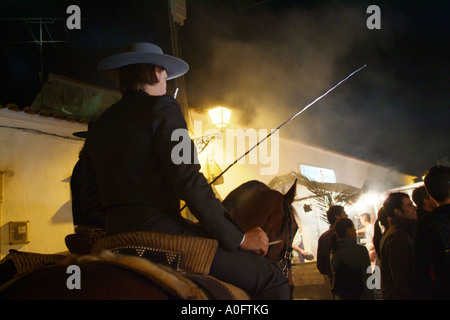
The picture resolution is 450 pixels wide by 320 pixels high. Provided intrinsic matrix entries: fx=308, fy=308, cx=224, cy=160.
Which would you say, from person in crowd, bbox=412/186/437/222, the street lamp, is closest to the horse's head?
person in crowd, bbox=412/186/437/222

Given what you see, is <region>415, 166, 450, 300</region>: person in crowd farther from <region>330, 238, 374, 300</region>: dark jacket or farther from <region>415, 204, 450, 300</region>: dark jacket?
<region>330, 238, 374, 300</region>: dark jacket

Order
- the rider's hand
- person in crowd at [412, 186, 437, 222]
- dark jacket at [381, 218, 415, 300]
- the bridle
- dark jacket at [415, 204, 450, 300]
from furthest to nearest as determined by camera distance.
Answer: person in crowd at [412, 186, 437, 222]
dark jacket at [381, 218, 415, 300]
dark jacket at [415, 204, 450, 300]
the bridle
the rider's hand

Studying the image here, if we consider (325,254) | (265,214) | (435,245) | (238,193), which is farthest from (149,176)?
(325,254)

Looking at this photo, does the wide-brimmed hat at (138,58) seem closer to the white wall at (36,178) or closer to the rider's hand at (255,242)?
the rider's hand at (255,242)

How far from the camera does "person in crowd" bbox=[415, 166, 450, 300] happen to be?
2939mm

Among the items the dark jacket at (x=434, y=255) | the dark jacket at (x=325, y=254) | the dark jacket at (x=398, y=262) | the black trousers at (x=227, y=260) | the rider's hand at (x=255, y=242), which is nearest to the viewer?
the black trousers at (x=227, y=260)

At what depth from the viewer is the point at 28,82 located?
11.5m

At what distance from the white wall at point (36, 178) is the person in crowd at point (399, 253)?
275 inches

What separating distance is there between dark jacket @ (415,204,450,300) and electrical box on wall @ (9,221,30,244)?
740cm

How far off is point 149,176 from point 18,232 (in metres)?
6.69

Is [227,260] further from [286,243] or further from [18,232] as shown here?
[18,232]

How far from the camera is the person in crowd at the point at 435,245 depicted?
294 cm

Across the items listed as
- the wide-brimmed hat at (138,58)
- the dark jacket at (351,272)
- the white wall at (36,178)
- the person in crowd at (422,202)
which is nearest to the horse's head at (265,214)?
the wide-brimmed hat at (138,58)
